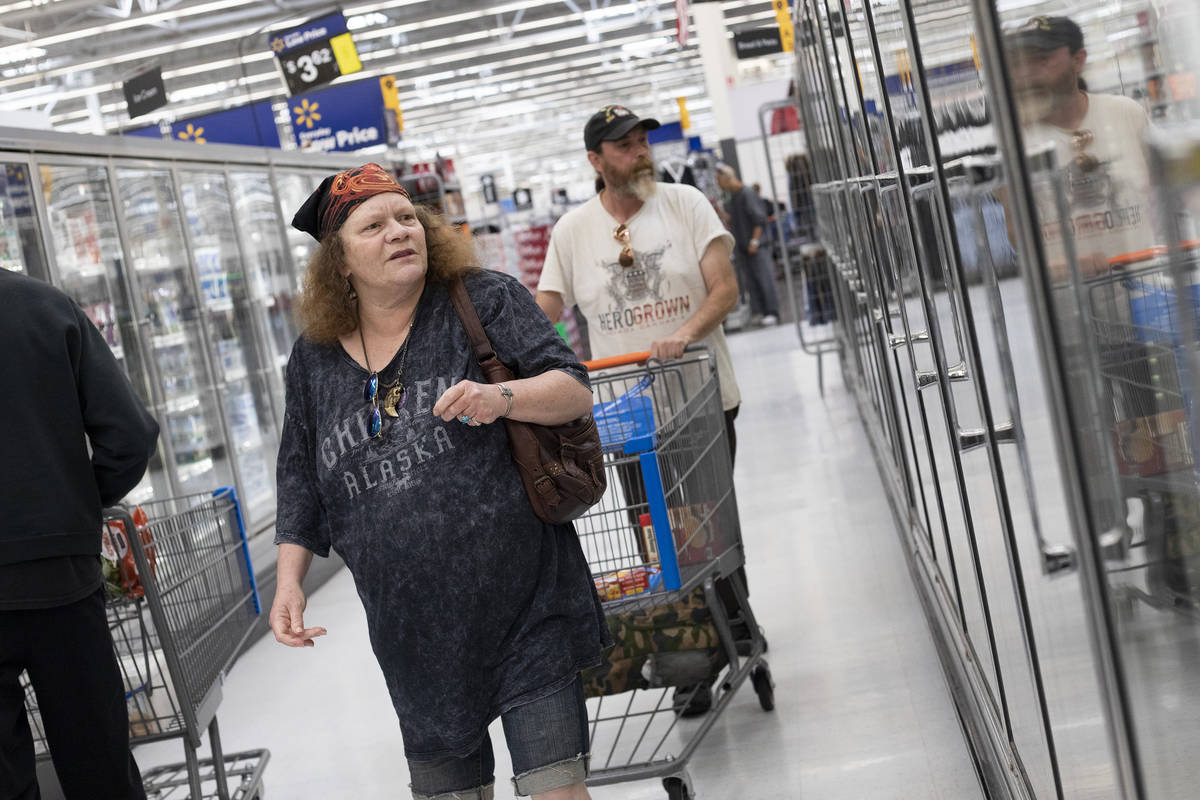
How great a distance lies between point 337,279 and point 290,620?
2.08 ft

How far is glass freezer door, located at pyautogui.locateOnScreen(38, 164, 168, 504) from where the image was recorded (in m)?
5.79

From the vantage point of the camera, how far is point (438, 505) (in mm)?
2180

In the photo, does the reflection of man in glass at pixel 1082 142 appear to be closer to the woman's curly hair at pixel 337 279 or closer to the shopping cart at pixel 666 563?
the woman's curly hair at pixel 337 279

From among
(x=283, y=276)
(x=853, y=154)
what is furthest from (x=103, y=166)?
(x=853, y=154)

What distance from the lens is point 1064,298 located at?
1.05m

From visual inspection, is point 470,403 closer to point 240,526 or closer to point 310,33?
point 240,526

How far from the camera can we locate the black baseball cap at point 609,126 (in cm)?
395

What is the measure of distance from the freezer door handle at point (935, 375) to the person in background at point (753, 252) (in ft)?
42.4

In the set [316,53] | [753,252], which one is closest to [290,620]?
[316,53]

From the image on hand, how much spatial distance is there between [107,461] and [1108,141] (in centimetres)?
264

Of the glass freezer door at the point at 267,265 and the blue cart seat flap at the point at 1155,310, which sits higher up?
the glass freezer door at the point at 267,265

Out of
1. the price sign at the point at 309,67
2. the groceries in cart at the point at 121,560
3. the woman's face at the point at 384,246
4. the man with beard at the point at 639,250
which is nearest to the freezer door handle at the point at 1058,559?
the woman's face at the point at 384,246

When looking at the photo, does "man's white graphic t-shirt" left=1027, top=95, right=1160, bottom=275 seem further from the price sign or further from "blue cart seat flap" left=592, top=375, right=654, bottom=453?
the price sign

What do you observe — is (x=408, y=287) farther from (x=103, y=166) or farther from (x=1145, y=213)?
(x=103, y=166)
